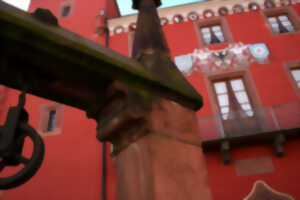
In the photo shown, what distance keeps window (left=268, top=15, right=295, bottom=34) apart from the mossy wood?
385 inches

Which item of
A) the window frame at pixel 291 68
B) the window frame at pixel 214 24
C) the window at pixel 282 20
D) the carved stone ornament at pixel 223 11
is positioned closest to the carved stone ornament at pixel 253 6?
the window at pixel 282 20

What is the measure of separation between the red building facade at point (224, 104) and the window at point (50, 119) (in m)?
0.04

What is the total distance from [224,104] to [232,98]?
349 mm

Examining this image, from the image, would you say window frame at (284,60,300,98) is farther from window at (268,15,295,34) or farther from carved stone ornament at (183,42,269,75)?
window at (268,15,295,34)

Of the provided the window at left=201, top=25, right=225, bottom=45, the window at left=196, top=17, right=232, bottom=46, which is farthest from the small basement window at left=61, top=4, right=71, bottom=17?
the window at left=201, top=25, right=225, bottom=45

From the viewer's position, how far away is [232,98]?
8.61m

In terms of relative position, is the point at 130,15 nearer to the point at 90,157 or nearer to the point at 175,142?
the point at 90,157

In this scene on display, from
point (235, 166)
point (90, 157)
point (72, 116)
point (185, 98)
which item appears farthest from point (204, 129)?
point (185, 98)

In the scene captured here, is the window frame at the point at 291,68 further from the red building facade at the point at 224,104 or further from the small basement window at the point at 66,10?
the small basement window at the point at 66,10

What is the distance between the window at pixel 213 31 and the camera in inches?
396

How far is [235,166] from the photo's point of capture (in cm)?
721

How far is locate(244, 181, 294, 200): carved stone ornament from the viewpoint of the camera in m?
6.62

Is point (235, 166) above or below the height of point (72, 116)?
below

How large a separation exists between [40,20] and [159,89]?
0.88 metres
